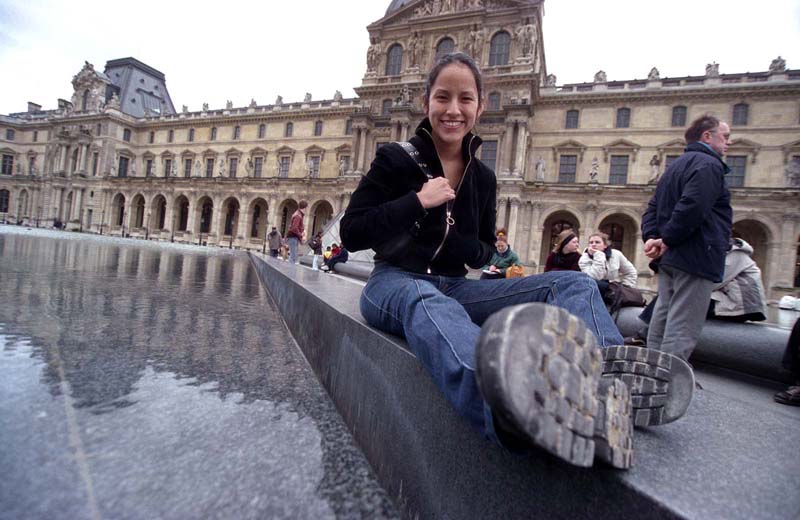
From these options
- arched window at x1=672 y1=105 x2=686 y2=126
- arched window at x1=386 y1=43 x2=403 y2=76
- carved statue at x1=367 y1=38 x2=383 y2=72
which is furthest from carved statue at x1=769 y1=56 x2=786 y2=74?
carved statue at x1=367 y1=38 x2=383 y2=72

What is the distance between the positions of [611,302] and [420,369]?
138 inches

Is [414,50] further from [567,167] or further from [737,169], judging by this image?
[737,169]

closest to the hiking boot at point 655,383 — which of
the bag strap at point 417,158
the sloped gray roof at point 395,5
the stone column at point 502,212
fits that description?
the bag strap at point 417,158

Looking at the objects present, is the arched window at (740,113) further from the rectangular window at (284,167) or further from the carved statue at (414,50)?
the rectangular window at (284,167)

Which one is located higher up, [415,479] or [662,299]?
[662,299]

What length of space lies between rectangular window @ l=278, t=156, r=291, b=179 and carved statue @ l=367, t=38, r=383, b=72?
11038mm

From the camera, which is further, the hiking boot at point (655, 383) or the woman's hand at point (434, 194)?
the woman's hand at point (434, 194)

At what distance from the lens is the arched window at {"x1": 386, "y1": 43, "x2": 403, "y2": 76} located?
29156 mm

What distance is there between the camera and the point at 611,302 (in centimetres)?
404

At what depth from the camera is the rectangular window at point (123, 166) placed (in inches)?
1682

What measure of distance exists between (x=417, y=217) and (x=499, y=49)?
29.1m

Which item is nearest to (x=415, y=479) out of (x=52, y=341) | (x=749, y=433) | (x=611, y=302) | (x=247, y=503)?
(x=247, y=503)

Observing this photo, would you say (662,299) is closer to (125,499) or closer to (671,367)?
(671,367)

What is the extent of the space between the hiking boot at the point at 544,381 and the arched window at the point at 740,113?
1240 inches
